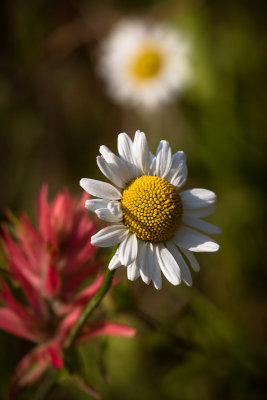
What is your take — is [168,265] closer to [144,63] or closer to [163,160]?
[163,160]

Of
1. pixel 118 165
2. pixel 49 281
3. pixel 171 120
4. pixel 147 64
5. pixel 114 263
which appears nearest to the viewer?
pixel 114 263

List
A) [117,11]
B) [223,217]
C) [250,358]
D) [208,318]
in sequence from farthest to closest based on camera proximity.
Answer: [117,11] < [223,217] < [208,318] < [250,358]

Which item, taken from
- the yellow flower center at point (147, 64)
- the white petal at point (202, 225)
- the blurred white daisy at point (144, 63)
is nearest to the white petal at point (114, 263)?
the white petal at point (202, 225)

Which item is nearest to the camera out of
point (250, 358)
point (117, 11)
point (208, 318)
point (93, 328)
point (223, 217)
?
point (93, 328)

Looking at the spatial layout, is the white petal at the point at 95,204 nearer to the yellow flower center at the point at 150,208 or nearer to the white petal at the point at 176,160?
the yellow flower center at the point at 150,208

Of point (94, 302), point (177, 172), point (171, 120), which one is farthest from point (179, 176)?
point (171, 120)

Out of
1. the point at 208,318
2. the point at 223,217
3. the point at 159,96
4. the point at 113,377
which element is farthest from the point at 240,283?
the point at 159,96

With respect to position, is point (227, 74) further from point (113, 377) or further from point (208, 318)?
point (113, 377)
